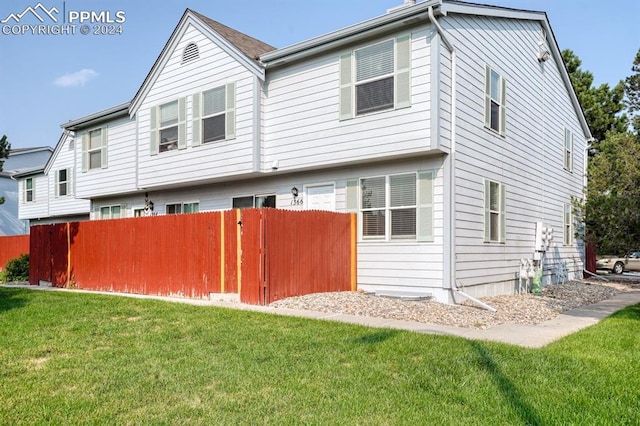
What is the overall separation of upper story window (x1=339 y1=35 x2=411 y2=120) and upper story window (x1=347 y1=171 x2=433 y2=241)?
1.58 metres

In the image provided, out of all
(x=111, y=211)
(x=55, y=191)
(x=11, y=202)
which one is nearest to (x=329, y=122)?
(x=111, y=211)

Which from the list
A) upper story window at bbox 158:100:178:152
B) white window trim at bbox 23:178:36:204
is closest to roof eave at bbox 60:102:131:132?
upper story window at bbox 158:100:178:152

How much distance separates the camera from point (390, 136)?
34.1ft

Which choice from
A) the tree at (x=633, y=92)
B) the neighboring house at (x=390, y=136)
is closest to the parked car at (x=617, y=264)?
the tree at (x=633, y=92)

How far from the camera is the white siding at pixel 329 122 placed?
10016 millimetres

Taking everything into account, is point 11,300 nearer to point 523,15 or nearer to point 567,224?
point 523,15

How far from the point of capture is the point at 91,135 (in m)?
18.5

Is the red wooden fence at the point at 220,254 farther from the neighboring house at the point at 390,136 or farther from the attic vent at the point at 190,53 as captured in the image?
the attic vent at the point at 190,53

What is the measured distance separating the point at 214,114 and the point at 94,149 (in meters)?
7.25

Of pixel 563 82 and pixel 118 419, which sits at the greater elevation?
pixel 563 82

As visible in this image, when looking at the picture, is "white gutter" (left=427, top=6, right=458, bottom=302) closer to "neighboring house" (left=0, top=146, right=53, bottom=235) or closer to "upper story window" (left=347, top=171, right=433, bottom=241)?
"upper story window" (left=347, top=171, right=433, bottom=241)

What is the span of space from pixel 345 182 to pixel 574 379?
755 centimetres

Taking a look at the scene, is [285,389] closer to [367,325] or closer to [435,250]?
[367,325]

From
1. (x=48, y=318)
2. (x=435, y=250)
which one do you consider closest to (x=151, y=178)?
(x=48, y=318)
